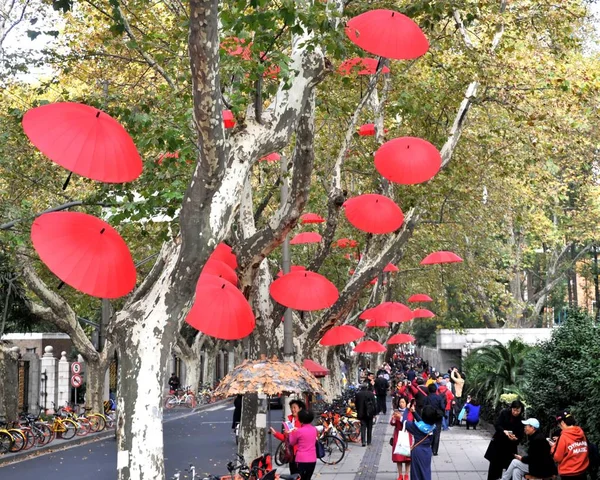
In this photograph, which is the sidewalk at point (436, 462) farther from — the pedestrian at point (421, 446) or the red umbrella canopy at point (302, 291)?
Result: the red umbrella canopy at point (302, 291)

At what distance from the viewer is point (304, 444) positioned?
11648 mm

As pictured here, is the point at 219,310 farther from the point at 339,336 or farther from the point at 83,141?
the point at 339,336

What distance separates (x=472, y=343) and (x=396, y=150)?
72.0 ft

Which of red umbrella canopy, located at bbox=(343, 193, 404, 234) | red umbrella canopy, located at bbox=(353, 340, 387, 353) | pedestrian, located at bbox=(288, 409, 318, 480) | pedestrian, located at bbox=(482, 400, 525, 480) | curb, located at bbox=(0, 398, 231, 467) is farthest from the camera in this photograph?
red umbrella canopy, located at bbox=(353, 340, 387, 353)

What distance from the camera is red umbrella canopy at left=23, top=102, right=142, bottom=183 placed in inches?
292

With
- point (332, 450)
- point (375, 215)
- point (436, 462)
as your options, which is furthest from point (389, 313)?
point (375, 215)

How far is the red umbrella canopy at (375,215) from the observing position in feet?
43.6

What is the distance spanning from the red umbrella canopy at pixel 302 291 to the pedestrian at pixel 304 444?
182 cm

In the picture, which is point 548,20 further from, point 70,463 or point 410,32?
point 70,463

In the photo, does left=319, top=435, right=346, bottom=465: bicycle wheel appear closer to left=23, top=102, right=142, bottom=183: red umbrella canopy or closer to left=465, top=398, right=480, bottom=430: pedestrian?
left=465, top=398, right=480, bottom=430: pedestrian

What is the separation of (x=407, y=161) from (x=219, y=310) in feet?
11.1

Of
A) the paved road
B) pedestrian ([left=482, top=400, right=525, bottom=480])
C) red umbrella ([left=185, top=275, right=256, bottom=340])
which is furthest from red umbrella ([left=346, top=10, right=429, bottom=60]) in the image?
the paved road

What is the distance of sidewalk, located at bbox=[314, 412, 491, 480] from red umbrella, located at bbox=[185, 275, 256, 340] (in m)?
6.03

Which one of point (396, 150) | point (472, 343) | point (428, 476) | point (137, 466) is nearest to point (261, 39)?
point (396, 150)
